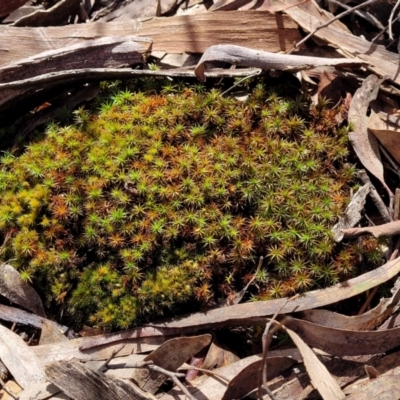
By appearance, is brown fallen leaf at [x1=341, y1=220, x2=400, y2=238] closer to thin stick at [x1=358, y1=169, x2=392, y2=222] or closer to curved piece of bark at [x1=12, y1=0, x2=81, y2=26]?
thin stick at [x1=358, y1=169, x2=392, y2=222]

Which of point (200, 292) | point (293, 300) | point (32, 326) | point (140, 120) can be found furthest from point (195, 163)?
point (32, 326)

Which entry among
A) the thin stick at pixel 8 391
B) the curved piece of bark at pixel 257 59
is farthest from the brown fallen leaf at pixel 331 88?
the thin stick at pixel 8 391

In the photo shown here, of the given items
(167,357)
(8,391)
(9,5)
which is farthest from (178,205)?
(9,5)

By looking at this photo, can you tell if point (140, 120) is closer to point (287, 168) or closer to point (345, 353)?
point (287, 168)

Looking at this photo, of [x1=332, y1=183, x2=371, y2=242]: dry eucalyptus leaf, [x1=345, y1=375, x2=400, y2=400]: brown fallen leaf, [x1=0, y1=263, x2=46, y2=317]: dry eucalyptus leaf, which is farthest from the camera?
[x1=0, y1=263, x2=46, y2=317]: dry eucalyptus leaf

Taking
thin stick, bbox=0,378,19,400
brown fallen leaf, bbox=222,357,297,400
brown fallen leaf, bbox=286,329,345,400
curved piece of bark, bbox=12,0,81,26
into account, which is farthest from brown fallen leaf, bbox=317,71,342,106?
thin stick, bbox=0,378,19,400

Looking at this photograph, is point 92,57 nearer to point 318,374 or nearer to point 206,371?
point 206,371
